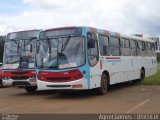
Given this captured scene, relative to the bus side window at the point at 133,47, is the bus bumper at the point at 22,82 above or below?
below

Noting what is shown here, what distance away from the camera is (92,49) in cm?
1723

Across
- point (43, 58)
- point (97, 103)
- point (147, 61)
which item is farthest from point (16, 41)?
point (147, 61)

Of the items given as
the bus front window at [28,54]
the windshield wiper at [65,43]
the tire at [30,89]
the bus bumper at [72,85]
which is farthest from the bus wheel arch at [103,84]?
the tire at [30,89]

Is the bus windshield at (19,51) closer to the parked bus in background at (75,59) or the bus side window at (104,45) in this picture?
the parked bus in background at (75,59)

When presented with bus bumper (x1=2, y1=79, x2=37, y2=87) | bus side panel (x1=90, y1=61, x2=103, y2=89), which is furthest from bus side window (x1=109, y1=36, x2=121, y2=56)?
bus bumper (x1=2, y1=79, x2=37, y2=87)

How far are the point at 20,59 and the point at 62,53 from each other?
132 inches

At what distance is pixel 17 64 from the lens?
19391 mm

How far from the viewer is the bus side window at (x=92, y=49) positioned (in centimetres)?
1694

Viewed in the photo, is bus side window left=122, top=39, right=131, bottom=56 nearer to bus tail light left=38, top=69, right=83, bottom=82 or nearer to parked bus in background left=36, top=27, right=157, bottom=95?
parked bus in background left=36, top=27, right=157, bottom=95

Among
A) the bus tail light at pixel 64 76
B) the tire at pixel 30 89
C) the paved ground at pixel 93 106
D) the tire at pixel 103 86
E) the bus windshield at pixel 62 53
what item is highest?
the bus windshield at pixel 62 53

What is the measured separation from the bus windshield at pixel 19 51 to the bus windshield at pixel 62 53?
199 centimetres

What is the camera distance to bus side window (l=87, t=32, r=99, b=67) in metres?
16.9

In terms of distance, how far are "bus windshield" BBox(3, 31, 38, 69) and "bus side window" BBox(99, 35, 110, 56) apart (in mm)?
3190

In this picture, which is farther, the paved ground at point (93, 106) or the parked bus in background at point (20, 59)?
the parked bus in background at point (20, 59)
